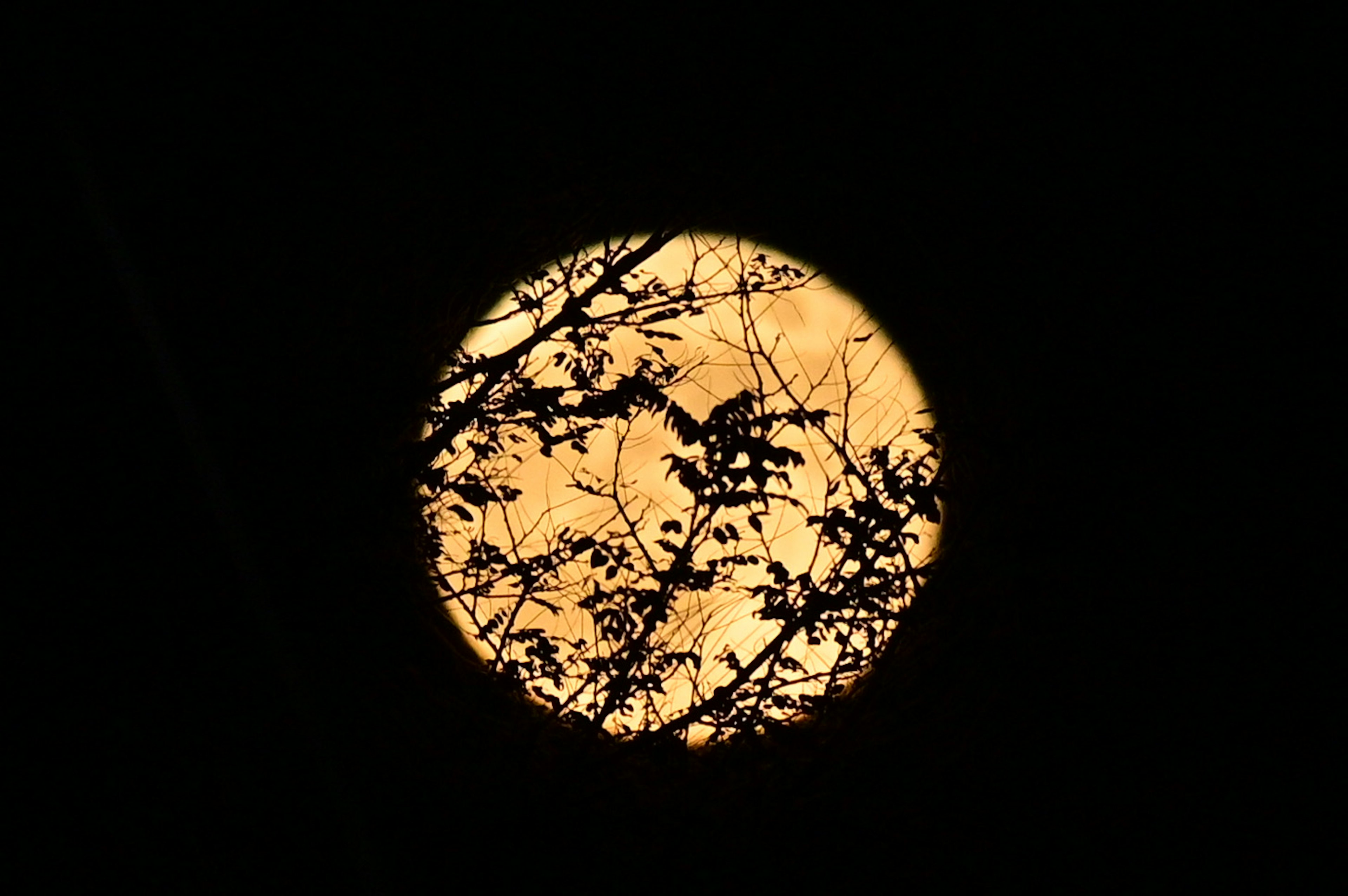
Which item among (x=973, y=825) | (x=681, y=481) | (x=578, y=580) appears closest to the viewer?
(x=681, y=481)

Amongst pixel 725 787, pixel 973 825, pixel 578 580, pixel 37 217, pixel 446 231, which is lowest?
pixel 973 825

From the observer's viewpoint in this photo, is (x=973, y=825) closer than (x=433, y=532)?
No

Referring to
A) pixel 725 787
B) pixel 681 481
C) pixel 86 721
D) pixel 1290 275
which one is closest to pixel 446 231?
pixel 681 481

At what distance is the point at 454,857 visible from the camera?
216cm

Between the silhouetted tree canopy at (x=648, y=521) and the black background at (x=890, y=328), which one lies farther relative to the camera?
the black background at (x=890, y=328)

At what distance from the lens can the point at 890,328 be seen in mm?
2135

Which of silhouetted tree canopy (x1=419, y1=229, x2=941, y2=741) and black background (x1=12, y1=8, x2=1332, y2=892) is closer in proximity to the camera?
silhouetted tree canopy (x1=419, y1=229, x2=941, y2=741)

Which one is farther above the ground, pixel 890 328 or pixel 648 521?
pixel 890 328

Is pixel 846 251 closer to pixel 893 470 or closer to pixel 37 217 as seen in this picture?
pixel 893 470

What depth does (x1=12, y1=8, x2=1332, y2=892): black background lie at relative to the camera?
211 cm

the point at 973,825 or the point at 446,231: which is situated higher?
the point at 446,231

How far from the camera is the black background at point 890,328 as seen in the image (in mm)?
2113

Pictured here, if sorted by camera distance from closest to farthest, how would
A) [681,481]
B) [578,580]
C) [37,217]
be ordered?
[37,217] < [681,481] < [578,580]

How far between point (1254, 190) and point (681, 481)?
171cm
